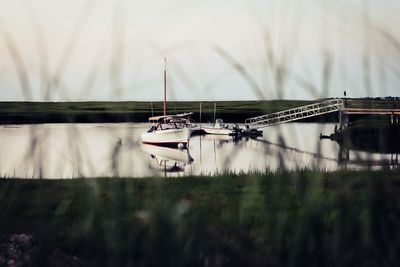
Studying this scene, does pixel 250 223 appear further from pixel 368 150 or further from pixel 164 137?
pixel 164 137

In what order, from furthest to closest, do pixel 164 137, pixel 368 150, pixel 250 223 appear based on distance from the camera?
pixel 164 137 < pixel 368 150 < pixel 250 223

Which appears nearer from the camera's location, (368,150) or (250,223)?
(250,223)

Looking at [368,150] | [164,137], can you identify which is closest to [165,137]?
[164,137]

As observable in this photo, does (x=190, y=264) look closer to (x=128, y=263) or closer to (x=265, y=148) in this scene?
(x=128, y=263)

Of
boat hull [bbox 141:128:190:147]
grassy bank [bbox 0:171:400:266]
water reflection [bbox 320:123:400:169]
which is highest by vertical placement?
boat hull [bbox 141:128:190:147]

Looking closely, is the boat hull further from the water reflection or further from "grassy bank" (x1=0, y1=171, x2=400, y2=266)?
"grassy bank" (x1=0, y1=171, x2=400, y2=266)

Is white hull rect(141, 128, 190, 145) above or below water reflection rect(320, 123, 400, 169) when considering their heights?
above

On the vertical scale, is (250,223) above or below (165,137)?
below

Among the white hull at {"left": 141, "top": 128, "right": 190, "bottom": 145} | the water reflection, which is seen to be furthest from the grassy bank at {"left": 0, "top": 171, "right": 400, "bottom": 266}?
the white hull at {"left": 141, "top": 128, "right": 190, "bottom": 145}

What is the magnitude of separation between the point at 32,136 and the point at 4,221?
439mm

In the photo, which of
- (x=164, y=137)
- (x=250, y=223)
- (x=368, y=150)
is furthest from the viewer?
(x=164, y=137)

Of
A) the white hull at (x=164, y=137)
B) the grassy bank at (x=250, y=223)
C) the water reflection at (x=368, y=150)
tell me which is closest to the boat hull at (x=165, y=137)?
the white hull at (x=164, y=137)

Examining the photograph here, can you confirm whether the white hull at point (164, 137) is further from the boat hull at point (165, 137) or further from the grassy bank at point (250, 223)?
the grassy bank at point (250, 223)

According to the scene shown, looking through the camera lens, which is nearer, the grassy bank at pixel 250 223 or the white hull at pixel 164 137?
the grassy bank at pixel 250 223
